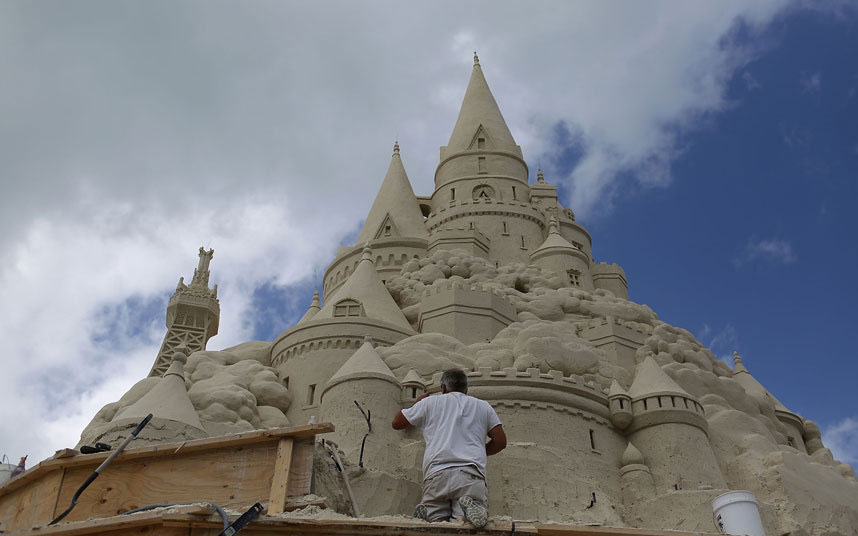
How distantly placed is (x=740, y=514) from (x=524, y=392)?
14.5 m

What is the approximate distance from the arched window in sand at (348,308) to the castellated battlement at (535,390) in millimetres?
5488

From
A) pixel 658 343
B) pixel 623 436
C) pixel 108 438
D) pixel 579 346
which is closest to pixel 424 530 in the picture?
pixel 108 438

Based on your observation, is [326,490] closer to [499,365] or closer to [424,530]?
[424,530]

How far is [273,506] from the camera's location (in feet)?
24.5

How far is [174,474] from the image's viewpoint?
8102 mm

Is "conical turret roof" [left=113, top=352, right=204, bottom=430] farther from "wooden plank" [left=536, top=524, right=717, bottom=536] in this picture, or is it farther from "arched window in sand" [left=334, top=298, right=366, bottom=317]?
"wooden plank" [left=536, top=524, right=717, bottom=536]

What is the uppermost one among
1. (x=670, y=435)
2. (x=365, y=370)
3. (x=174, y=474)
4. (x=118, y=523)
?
(x=365, y=370)

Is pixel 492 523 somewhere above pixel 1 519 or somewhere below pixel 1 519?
below

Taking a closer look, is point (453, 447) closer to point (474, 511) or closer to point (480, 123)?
point (474, 511)

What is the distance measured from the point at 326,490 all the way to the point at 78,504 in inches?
172

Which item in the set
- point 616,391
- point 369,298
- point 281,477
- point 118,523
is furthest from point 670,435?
point 118,523

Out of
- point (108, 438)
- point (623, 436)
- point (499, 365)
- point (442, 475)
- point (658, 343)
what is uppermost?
point (658, 343)

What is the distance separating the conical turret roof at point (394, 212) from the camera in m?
37.5

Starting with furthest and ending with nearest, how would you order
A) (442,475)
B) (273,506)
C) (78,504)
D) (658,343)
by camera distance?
(658,343)
(78,504)
(273,506)
(442,475)
